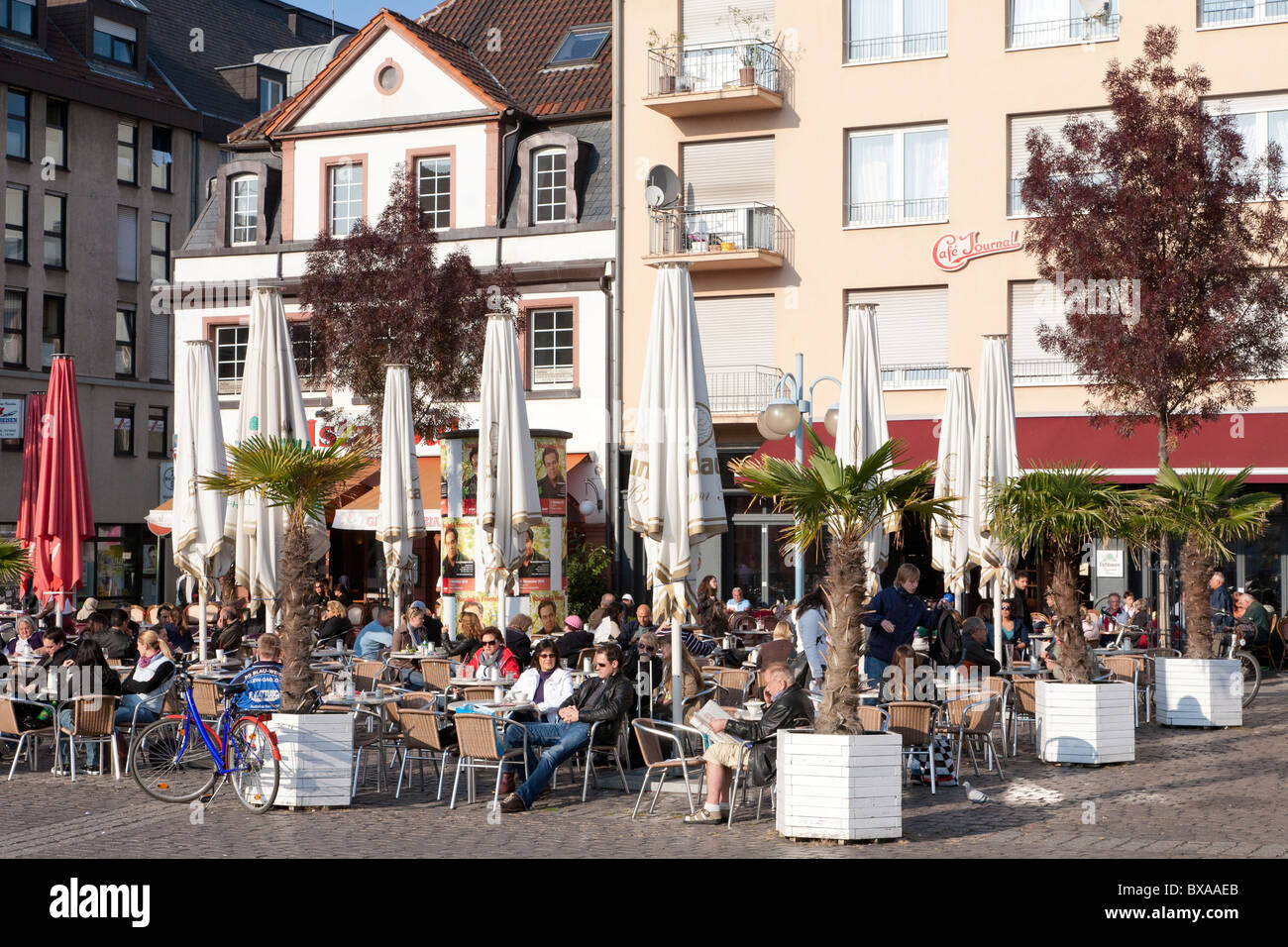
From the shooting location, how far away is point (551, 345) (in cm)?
3225

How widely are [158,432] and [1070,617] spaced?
3695cm

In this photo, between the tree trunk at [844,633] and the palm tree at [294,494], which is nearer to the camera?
the tree trunk at [844,633]

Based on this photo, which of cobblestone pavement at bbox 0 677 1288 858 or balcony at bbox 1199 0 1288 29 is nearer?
cobblestone pavement at bbox 0 677 1288 858

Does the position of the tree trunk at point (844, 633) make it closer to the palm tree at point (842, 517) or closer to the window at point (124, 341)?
the palm tree at point (842, 517)

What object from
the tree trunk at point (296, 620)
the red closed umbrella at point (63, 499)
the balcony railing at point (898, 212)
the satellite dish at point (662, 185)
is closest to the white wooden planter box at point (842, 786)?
the tree trunk at point (296, 620)

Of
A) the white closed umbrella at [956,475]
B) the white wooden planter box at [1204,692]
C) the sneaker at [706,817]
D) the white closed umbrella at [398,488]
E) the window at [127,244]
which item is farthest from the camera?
the window at [127,244]

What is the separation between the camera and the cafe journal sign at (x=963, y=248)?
29156 millimetres

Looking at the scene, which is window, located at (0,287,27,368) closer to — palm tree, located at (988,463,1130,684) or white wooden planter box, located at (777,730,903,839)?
palm tree, located at (988,463,1130,684)

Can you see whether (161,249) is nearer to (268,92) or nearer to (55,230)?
(55,230)

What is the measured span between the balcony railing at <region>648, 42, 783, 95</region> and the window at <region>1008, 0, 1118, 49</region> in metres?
4.46

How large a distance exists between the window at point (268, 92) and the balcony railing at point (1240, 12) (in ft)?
104

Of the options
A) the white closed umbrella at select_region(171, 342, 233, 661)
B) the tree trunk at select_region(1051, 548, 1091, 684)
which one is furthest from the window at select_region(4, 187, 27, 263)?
the tree trunk at select_region(1051, 548, 1091, 684)

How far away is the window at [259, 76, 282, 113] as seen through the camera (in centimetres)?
5144
